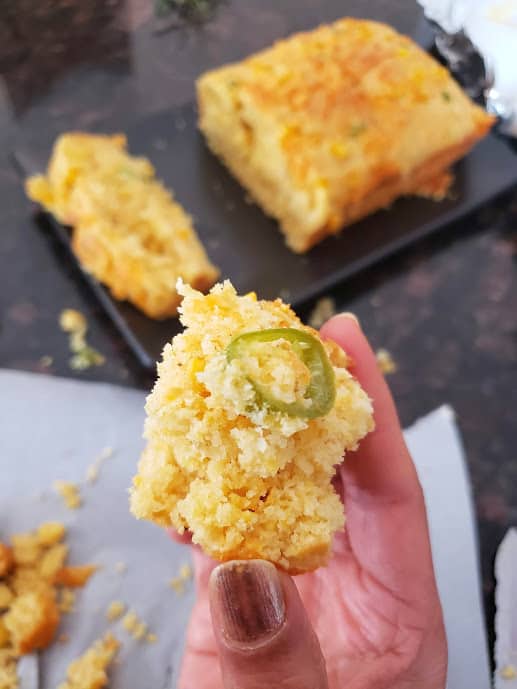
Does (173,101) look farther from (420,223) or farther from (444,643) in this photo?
(444,643)

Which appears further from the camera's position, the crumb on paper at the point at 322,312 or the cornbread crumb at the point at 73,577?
the crumb on paper at the point at 322,312

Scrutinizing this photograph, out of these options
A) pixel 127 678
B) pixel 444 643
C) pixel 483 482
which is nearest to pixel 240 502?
pixel 444 643

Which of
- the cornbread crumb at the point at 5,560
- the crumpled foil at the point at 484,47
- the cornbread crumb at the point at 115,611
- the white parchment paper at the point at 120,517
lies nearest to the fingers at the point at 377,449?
the white parchment paper at the point at 120,517

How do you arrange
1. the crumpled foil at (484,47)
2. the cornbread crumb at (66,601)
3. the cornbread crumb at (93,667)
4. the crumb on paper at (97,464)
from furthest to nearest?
the crumpled foil at (484,47), the crumb on paper at (97,464), the cornbread crumb at (66,601), the cornbread crumb at (93,667)

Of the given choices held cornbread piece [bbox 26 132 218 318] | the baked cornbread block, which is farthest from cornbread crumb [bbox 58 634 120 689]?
the baked cornbread block

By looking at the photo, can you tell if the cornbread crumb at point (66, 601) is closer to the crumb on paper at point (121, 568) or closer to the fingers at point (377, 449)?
the crumb on paper at point (121, 568)

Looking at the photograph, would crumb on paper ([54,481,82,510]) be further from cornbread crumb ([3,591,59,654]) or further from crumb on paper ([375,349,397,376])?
crumb on paper ([375,349,397,376])

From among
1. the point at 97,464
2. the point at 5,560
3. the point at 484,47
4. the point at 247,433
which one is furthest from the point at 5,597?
the point at 484,47

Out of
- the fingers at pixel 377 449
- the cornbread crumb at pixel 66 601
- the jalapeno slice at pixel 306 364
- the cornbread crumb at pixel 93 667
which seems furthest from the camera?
the cornbread crumb at pixel 66 601

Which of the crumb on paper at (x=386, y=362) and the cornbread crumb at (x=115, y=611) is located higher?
the cornbread crumb at (x=115, y=611)
